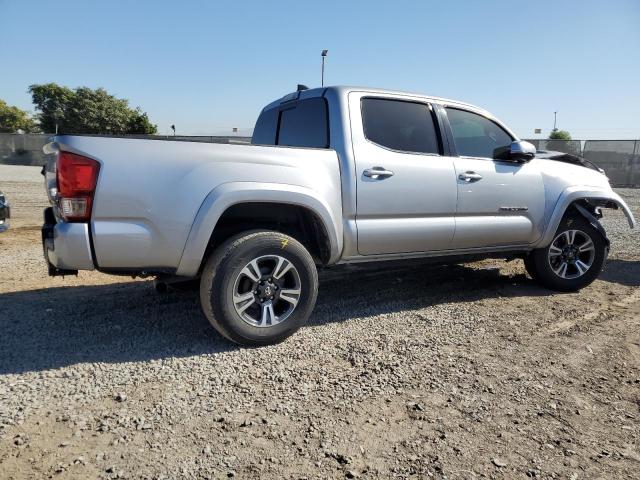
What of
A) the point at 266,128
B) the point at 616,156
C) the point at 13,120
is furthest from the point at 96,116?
the point at 266,128

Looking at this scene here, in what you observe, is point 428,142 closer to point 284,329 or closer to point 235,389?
point 284,329

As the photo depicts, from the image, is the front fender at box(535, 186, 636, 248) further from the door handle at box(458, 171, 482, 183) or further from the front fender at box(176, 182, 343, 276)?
the front fender at box(176, 182, 343, 276)

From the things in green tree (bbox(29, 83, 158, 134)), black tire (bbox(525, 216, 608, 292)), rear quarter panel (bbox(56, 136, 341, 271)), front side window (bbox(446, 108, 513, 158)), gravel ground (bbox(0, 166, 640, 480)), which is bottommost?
gravel ground (bbox(0, 166, 640, 480))

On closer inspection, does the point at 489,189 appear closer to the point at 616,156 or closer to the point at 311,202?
the point at 311,202

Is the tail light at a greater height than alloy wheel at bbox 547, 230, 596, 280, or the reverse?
the tail light

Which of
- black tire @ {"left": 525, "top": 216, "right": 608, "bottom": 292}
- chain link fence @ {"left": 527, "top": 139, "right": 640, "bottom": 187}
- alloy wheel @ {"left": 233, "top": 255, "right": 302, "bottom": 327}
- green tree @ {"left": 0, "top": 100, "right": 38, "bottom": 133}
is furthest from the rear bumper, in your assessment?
green tree @ {"left": 0, "top": 100, "right": 38, "bottom": 133}

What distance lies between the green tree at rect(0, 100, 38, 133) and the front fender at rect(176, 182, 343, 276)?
80764 millimetres

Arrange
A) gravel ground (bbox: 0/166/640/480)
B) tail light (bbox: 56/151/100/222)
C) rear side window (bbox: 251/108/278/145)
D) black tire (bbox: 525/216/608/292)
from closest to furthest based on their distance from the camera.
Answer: gravel ground (bbox: 0/166/640/480) → tail light (bbox: 56/151/100/222) → rear side window (bbox: 251/108/278/145) → black tire (bbox: 525/216/608/292)

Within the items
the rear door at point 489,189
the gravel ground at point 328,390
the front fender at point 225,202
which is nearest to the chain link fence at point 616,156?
the rear door at point 489,189

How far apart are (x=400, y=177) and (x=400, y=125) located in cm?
54

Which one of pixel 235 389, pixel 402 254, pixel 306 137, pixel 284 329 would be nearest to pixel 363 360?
pixel 284 329

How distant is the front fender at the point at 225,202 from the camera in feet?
10.3

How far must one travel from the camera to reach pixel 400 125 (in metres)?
4.15

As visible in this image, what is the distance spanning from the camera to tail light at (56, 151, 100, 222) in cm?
285
